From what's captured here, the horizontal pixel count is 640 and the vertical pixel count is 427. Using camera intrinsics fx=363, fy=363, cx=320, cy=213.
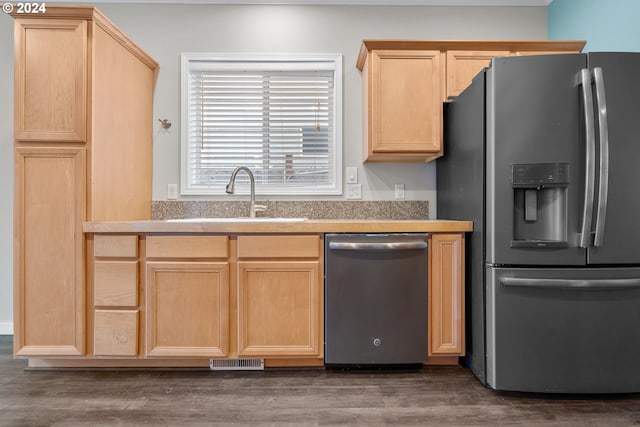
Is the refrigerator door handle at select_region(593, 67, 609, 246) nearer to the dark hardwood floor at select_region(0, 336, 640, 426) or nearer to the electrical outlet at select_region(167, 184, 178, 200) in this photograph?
the dark hardwood floor at select_region(0, 336, 640, 426)

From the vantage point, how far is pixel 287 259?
202 centimetres

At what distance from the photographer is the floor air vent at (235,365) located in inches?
81.5

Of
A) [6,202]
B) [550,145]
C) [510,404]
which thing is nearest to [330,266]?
[510,404]

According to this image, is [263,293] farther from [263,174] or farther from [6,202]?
[6,202]

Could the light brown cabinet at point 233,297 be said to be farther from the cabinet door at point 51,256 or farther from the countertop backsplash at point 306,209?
the countertop backsplash at point 306,209

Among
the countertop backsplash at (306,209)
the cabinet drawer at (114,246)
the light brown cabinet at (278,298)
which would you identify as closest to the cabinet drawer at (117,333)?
the cabinet drawer at (114,246)

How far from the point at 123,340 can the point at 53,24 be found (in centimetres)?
176

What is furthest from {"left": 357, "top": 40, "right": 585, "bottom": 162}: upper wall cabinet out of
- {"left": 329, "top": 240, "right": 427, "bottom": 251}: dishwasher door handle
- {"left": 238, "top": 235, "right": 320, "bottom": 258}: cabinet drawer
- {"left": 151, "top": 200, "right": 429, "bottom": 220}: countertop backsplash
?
{"left": 238, "top": 235, "right": 320, "bottom": 258}: cabinet drawer

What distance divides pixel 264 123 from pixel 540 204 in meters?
1.92

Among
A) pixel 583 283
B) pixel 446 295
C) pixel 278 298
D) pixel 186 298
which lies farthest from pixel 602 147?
pixel 186 298

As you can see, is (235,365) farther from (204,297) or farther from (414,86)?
(414,86)

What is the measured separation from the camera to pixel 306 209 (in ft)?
8.98

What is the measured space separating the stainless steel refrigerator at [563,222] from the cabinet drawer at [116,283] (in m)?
1.89

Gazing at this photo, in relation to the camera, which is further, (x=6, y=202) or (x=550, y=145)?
(x=6, y=202)
